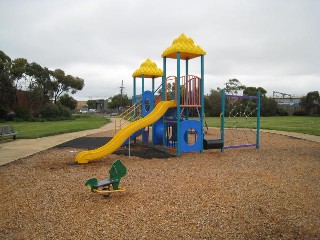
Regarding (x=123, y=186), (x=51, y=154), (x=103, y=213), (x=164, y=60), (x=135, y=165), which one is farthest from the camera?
(x=164, y=60)

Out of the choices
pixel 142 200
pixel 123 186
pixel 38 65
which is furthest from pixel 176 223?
pixel 38 65

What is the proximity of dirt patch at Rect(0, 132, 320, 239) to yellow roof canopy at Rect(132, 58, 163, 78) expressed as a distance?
246 inches

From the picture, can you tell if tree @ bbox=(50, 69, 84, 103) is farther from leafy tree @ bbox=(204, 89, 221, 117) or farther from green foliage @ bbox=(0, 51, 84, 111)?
leafy tree @ bbox=(204, 89, 221, 117)

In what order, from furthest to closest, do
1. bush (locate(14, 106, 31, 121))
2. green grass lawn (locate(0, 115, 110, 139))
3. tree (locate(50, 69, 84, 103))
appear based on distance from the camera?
1. tree (locate(50, 69, 84, 103))
2. bush (locate(14, 106, 31, 121))
3. green grass lawn (locate(0, 115, 110, 139))

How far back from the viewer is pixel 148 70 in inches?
551

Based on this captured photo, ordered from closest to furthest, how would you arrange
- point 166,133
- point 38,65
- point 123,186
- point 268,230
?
point 268,230 < point 123,186 < point 166,133 < point 38,65

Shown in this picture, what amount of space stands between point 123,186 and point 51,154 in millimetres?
5452

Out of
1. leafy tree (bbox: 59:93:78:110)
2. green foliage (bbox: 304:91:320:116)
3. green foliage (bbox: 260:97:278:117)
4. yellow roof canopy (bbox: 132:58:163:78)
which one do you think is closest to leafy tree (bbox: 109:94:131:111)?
leafy tree (bbox: 59:93:78:110)

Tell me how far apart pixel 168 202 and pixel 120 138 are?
5029 millimetres

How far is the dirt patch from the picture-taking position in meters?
4.02

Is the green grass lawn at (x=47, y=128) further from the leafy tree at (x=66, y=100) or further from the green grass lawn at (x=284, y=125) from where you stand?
the leafy tree at (x=66, y=100)

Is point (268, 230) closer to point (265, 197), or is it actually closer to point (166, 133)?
point (265, 197)

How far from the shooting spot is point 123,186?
628 cm

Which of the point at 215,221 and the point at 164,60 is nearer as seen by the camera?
the point at 215,221
